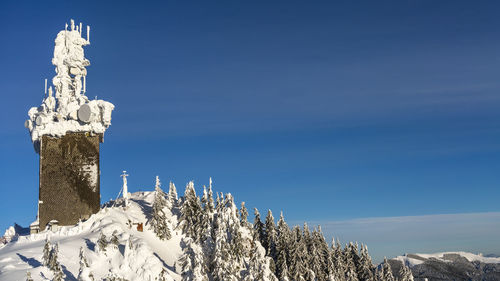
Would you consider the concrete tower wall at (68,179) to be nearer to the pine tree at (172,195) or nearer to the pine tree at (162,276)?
the pine tree at (172,195)

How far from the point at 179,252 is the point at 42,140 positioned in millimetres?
21718

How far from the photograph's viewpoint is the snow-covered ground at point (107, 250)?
133 ft

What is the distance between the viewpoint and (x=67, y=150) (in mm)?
58594

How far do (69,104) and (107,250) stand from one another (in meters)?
23.7

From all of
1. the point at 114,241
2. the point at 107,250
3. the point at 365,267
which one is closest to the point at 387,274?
the point at 365,267


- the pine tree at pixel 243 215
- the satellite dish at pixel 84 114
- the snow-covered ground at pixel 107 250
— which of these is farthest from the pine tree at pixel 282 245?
the satellite dish at pixel 84 114

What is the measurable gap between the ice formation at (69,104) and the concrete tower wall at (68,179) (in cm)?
121

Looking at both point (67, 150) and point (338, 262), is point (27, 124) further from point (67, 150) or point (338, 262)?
point (338, 262)

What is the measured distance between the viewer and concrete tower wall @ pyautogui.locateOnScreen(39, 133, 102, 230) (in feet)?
187

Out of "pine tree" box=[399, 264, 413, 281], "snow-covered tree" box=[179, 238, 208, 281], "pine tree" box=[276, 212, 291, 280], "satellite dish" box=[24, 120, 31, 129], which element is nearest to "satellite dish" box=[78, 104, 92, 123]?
"satellite dish" box=[24, 120, 31, 129]

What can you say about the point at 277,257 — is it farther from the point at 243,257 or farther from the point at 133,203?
the point at 133,203

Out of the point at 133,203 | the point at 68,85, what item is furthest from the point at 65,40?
the point at 133,203

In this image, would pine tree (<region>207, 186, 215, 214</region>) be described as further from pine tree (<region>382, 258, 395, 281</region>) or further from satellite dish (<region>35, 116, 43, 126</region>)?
pine tree (<region>382, 258, 395, 281</region>)

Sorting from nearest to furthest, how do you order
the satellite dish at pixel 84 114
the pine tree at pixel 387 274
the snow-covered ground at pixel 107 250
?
the snow-covered ground at pixel 107 250 → the satellite dish at pixel 84 114 → the pine tree at pixel 387 274
